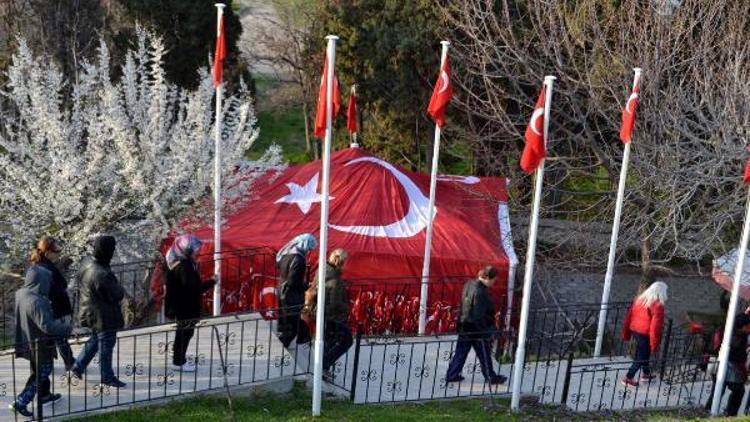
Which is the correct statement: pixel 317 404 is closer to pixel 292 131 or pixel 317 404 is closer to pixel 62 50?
pixel 62 50

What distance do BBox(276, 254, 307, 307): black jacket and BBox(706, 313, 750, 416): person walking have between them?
15.6ft

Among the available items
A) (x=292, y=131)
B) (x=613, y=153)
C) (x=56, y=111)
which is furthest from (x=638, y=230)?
(x=292, y=131)

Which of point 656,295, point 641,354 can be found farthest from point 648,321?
point 641,354

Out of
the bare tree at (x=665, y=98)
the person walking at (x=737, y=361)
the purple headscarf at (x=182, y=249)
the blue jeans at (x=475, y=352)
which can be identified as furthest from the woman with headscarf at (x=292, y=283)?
the bare tree at (x=665, y=98)

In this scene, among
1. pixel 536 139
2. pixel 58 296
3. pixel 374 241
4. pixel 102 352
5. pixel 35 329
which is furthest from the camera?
pixel 374 241

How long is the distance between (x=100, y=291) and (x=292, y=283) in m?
2.16

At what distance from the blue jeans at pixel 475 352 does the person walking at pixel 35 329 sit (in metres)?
3.95

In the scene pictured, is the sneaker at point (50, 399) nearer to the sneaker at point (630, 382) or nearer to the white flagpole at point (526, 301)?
the white flagpole at point (526, 301)

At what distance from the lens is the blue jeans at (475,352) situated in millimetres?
8602

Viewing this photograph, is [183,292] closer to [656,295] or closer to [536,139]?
[536,139]

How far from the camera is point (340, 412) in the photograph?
7.98 m

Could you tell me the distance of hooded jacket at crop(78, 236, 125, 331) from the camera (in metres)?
7.37

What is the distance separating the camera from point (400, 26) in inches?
751

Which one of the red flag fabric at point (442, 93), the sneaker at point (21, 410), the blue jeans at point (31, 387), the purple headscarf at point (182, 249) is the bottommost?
the sneaker at point (21, 410)
